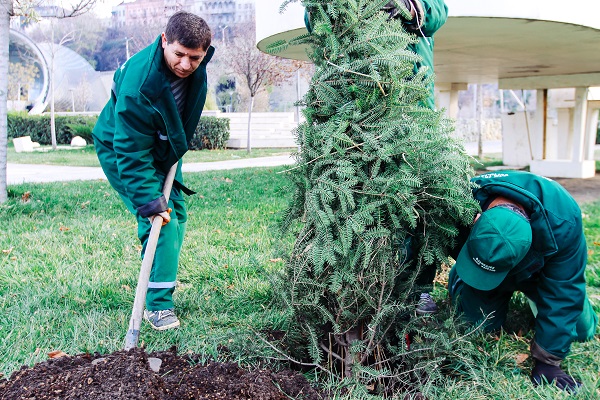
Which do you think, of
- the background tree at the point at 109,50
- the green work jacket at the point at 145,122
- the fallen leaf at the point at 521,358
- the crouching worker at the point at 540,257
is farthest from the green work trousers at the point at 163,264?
the background tree at the point at 109,50

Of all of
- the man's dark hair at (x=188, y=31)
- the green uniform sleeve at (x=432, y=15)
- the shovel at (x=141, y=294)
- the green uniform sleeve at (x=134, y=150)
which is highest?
the green uniform sleeve at (x=432, y=15)

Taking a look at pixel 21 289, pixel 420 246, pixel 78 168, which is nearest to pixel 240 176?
pixel 78 168

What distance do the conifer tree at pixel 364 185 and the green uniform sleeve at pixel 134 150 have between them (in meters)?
0.83

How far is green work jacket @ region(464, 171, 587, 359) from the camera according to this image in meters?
2.79

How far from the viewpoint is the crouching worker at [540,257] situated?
8.58 feet

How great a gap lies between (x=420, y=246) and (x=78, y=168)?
1247 cm

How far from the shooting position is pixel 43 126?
24.2 metres

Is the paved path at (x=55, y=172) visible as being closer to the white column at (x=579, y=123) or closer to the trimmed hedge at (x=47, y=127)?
the white column at (x=579, y=123)

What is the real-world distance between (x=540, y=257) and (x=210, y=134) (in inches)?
753

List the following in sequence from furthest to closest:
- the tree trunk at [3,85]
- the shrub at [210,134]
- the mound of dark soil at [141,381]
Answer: the shrub at [210,134] → the tree trunk at [3,85] → the mound of dark soil at [141,381]

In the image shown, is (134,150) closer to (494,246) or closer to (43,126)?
(494,246)

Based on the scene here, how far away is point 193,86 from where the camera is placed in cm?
324

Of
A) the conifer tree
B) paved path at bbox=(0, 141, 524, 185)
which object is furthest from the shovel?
paved path at bbox=(0, 141, 524, 185)

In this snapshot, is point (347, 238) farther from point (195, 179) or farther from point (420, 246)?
point (195, 179)
